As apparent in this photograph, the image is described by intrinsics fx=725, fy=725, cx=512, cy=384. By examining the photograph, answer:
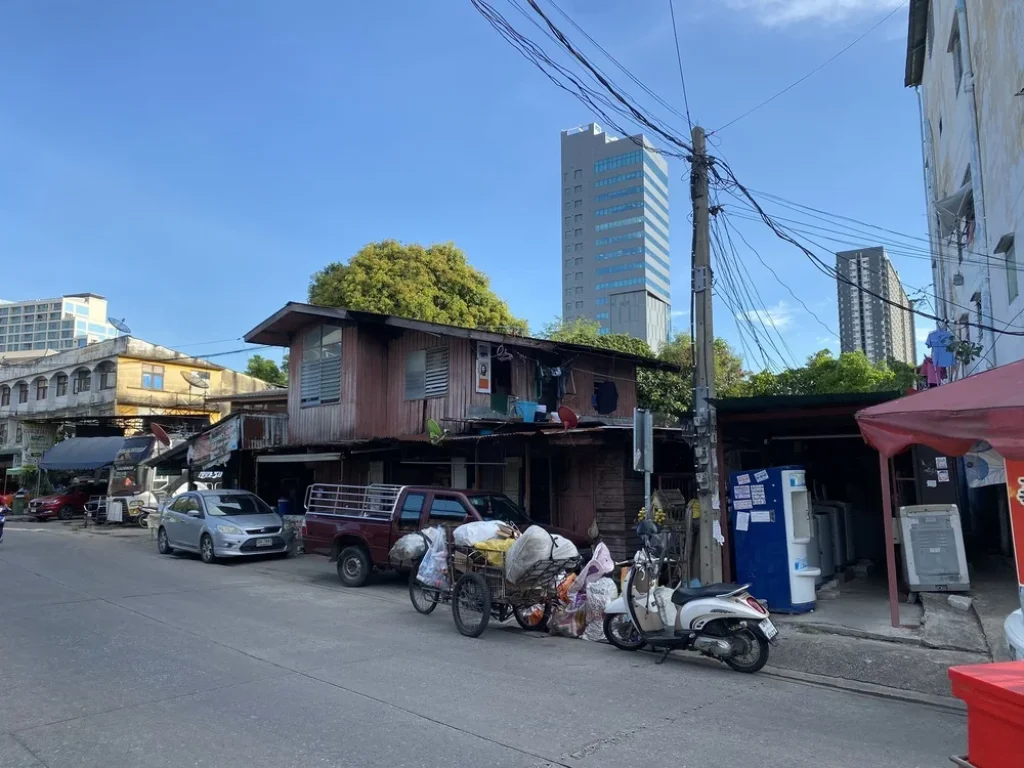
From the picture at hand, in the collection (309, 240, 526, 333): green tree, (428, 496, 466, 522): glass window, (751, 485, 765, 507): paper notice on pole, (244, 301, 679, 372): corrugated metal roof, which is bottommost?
(428, 496, 466, 522): glass window

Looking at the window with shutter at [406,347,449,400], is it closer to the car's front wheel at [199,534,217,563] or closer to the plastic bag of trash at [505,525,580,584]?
the car's front wheel at [199,534,217,563]

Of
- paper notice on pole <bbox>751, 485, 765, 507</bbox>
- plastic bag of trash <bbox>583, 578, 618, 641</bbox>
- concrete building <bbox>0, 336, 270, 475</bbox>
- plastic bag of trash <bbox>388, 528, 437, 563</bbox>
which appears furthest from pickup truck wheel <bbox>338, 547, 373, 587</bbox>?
concrete building <bbox>0, 336, 270, 475</bbox>

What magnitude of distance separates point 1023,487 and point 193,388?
1654 inches

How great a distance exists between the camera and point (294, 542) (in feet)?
57.0

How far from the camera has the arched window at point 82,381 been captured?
40094 mm

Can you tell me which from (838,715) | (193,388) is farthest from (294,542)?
(193,388)

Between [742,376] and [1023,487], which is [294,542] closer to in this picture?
[1023,487]

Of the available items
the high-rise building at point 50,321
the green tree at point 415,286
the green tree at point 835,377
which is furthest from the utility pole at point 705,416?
the high-rise building at point 50,321

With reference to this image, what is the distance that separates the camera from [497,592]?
29.1 feet

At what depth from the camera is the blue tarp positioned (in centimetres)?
3116

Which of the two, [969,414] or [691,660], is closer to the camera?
[969,414]

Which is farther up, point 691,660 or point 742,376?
point 742,376

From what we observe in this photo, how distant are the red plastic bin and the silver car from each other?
50.1 feet

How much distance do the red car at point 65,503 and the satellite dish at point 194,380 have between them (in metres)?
7.67
